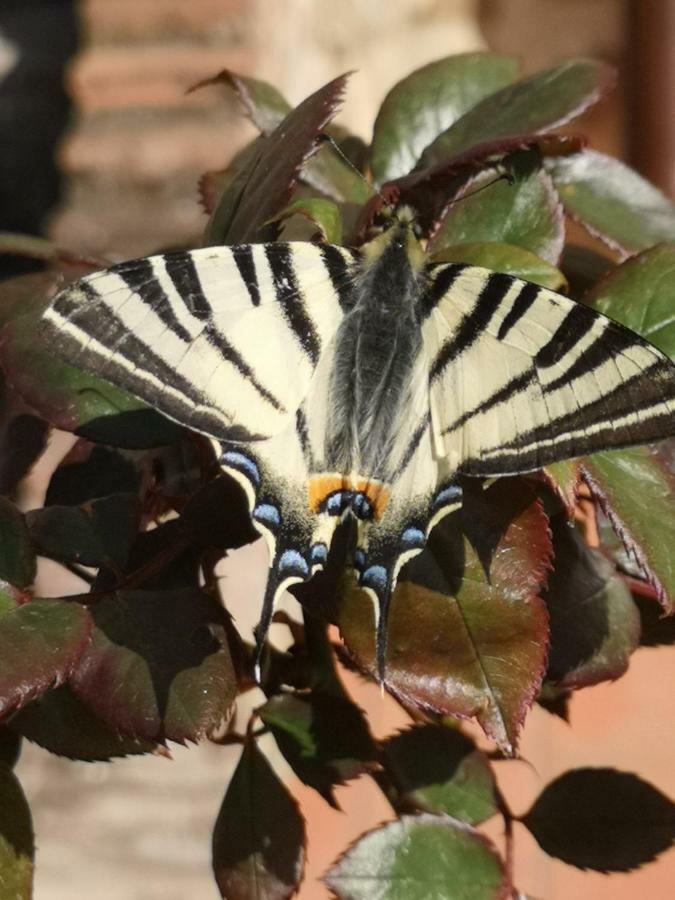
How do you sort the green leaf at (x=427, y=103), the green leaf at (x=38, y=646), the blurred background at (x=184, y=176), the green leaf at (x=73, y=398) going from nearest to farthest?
the green leaf at (x=38, y=646)
the green leaf at (x=73, y=398)
the green leaf at (x=427, y=103)
the blurred background at (x=184, y=176)

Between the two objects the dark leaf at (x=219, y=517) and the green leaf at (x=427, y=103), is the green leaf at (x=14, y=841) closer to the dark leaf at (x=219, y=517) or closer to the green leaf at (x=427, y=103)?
the dark leaf at (x=219, y=517)

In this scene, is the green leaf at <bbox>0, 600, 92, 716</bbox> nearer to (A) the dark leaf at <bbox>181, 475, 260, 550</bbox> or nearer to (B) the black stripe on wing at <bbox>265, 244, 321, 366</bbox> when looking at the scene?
(A) the dark leaf at <bbox>181, 475, 260, 550</bbox>

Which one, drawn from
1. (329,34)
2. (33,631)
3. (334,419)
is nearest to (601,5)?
(329,34)

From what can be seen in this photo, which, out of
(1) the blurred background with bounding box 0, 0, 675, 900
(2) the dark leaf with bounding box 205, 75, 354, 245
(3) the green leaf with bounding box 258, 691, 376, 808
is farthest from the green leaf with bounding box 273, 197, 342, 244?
(1) the blurred background with bounding box 0, 0, 675, 900

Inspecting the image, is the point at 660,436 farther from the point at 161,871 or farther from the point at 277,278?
the point at 161,871

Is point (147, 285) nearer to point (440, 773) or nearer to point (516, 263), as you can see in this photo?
point (516, 263)

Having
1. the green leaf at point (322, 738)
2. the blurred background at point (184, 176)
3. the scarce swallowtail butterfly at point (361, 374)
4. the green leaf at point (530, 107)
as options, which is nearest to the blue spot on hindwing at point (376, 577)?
the scarce swallowtail butterfly at point (361, 374)
